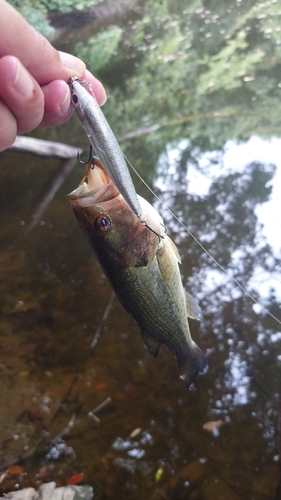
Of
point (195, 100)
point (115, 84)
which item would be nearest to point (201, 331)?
point (195, 100)

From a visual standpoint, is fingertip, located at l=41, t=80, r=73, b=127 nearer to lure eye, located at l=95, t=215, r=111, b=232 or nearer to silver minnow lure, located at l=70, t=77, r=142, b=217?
silver minnow lure, located at l=70, t=77, r=142, b=217

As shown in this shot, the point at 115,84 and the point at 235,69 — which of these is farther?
the point at 115,84

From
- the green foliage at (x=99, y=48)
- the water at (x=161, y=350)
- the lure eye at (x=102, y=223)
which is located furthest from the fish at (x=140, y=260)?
the green foliage at (x=99, y=48)

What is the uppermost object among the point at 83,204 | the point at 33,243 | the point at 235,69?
the point at 83,204

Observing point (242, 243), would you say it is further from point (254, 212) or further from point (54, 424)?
point (54, 424)

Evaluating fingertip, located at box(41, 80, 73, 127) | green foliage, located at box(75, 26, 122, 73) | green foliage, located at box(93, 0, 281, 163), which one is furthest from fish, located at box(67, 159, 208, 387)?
green foliage, located at box(75, 26, 122, 73)

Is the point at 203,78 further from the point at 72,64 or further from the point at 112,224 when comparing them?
the point at 112,224

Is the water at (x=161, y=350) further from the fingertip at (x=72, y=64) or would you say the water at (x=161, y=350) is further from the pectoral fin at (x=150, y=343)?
the fingertip at (x=72, y=64)
